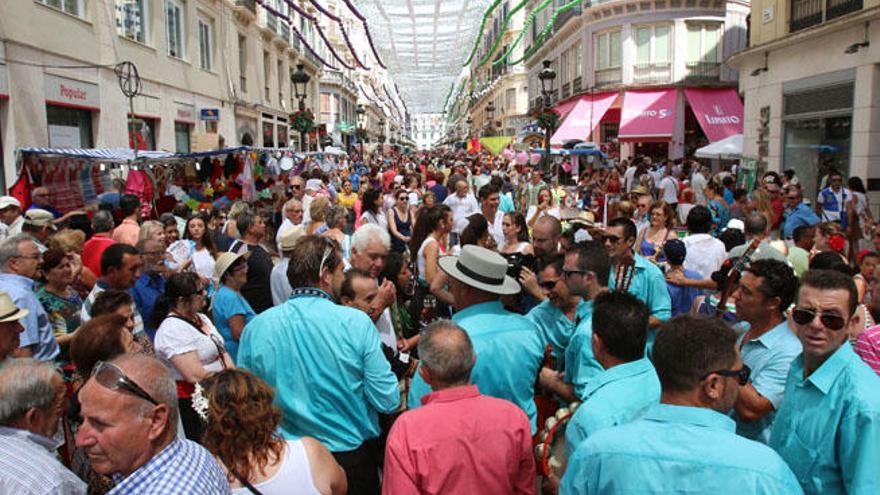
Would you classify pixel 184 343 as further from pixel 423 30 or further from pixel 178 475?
pixel 423 30

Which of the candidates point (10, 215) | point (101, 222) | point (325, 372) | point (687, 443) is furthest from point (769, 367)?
point (10, 215)

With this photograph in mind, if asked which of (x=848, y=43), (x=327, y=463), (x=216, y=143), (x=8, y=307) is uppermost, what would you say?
(x=848, y=43)

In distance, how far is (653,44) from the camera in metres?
28.3

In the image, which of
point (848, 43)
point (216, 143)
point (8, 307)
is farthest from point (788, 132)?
point (8, 307)

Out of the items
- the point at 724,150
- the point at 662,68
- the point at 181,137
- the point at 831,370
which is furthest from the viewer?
the point at 662,68

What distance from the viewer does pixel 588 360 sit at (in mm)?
3297

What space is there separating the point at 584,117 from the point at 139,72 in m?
20.1

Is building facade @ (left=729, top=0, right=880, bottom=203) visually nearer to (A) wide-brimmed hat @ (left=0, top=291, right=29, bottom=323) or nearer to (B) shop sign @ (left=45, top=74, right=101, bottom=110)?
(A) wide-brimmed hat @ (left=0, top=291, right=29, bottom=323)

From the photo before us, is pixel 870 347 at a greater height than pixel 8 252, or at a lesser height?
lesser

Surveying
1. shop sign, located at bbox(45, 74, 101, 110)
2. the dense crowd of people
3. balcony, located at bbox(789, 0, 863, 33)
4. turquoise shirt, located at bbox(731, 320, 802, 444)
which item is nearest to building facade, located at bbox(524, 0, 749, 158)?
balcony, located at bbox(789, 0, 863, 33)

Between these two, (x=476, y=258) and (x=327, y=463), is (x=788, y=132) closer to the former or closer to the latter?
(x=476, y=258)

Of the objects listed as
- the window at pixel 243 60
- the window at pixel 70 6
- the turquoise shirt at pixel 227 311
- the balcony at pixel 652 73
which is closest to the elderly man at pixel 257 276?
the turquoise shirt at pixel 227 311

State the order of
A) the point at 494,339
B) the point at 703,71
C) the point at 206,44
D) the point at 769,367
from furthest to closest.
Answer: the point at 703,71
the point at 206,44
the point at 494,339
the point at 769,367

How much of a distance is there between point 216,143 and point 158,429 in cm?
1641
